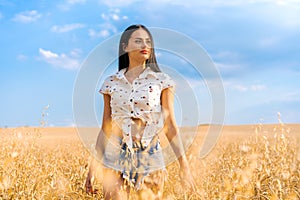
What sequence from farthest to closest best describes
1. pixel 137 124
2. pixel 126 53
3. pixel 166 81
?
pixel 126 53 < pixel 166 81 < pixel 137 124

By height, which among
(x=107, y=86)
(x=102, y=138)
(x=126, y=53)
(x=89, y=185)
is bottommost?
(x=89, y=185)

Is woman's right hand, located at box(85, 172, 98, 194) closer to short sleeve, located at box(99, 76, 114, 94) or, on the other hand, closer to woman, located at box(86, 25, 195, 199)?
woman, located at box(86, 25, 195, 199)

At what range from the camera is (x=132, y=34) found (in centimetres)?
296

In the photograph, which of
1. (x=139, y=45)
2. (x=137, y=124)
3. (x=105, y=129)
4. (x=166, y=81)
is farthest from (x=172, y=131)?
(x=139, y=45)

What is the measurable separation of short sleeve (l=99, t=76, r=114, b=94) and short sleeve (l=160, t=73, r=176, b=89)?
387 mm

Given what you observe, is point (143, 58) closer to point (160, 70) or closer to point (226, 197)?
point (160, 70)

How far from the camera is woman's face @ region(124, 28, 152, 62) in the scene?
2.87m

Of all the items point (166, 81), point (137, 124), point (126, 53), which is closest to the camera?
point (137, 124)

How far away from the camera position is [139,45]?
9.52 ft

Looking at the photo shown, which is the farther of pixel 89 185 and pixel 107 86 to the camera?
pixel 107 86

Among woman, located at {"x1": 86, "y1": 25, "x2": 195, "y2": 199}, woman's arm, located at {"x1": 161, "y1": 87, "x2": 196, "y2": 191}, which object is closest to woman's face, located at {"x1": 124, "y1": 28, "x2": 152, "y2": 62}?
woman, located at {"x1": 86, "y1": 25, "x2": 195, "y2": 199}

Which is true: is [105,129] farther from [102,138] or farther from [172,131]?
[172,131]

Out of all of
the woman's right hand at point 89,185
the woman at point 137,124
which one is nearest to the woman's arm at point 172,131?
the woman at point 137,124

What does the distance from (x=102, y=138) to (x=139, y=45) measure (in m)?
0.74
